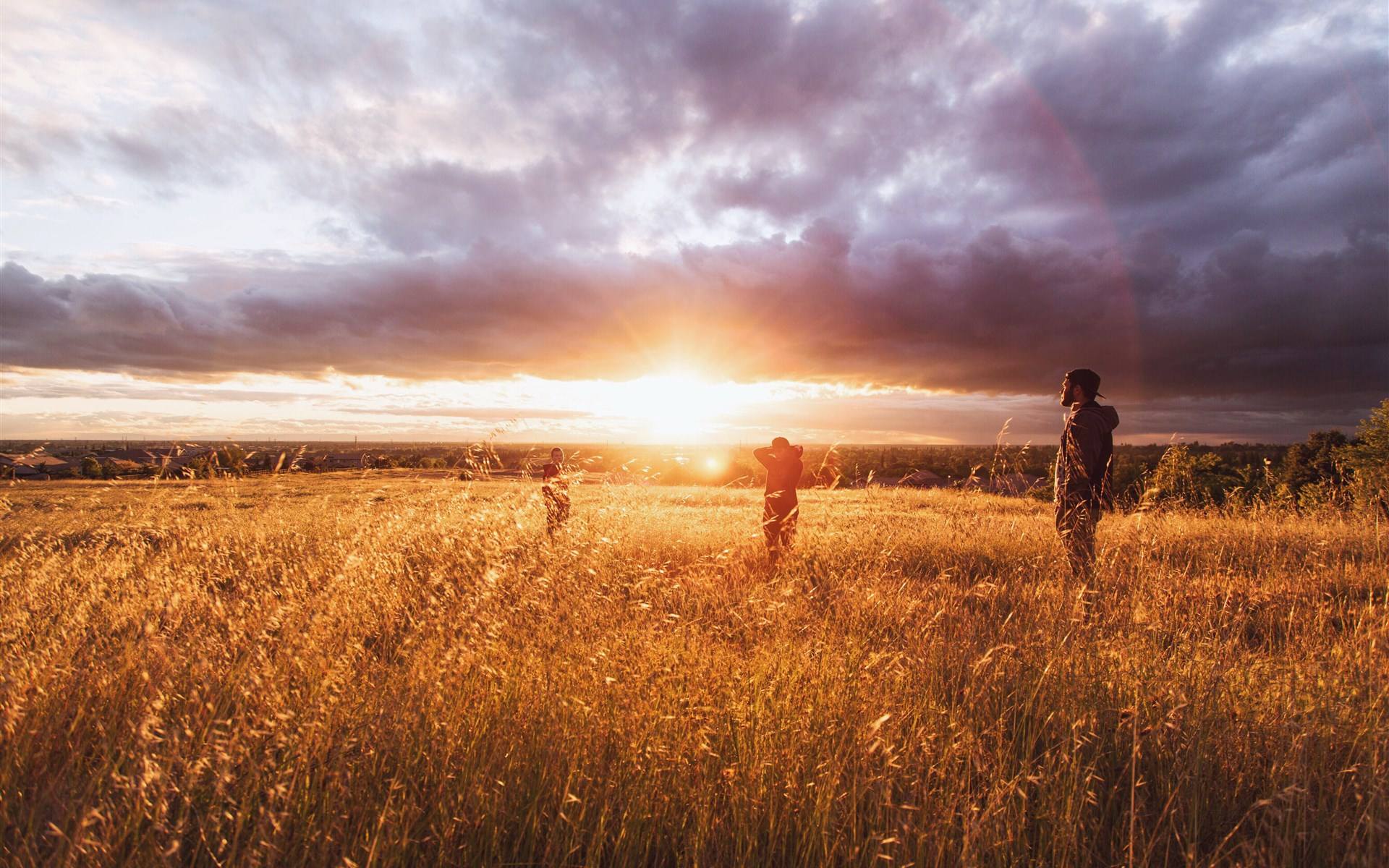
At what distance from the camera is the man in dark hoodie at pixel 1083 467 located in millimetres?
6688

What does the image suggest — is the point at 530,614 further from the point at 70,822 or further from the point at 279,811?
the point at 70,822

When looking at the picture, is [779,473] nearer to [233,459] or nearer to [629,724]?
[629,724]

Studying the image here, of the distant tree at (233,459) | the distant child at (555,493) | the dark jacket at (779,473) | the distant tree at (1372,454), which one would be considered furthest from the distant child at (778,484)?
the distant tree at (1372,454)

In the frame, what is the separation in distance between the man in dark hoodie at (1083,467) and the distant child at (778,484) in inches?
118

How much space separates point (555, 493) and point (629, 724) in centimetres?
439

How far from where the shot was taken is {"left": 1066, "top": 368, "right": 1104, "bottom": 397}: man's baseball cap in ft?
22.9

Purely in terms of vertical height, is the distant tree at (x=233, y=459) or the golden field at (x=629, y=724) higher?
the distant tree at (x=233, y=459)

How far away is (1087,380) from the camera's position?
23.0 ft

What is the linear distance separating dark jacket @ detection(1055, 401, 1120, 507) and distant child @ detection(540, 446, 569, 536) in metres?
5.43

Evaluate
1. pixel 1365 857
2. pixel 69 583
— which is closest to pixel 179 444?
pixel 69 583

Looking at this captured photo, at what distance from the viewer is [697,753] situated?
9.55 feet

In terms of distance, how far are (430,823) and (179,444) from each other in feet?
18.0

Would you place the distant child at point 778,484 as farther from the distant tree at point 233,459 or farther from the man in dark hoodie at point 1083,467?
the distant tree at point 233,459

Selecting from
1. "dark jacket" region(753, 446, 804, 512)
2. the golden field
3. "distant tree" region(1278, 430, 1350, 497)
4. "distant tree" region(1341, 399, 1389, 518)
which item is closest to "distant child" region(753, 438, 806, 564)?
"dark jacket" region(753, 446, 804, 512)
